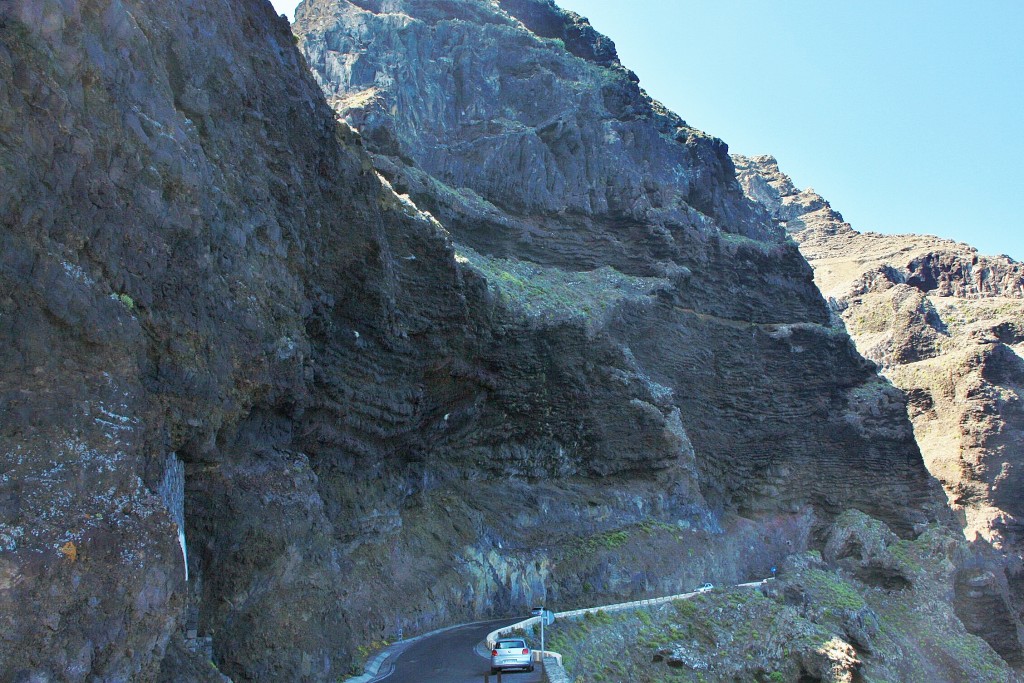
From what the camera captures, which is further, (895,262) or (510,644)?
(895,262)

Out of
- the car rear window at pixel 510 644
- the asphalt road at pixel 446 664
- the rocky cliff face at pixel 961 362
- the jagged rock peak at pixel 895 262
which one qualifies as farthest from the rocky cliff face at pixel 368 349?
the jagged rock peak at pixel 895 262

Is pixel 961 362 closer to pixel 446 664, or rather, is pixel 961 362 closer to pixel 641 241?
pixel 641 241

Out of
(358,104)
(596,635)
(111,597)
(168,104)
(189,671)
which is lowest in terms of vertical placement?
(596,635)

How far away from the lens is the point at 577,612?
2152 cm

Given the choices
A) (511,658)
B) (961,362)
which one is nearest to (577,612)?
(511,658)

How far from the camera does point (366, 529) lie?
64.5 ft

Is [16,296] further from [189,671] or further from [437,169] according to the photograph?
[437,169]

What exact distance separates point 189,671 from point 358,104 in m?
26.1

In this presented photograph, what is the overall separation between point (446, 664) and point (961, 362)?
130 feet

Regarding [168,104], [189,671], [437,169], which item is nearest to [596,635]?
[189,671]

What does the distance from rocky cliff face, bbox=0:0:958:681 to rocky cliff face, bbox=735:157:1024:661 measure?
7.64 metres

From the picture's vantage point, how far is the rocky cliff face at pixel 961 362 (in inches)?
1620

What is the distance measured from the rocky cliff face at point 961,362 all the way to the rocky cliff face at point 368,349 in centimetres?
764

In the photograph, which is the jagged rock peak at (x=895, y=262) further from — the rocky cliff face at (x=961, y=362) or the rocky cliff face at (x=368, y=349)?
the rocky cliff face at (x=368, y=349)
